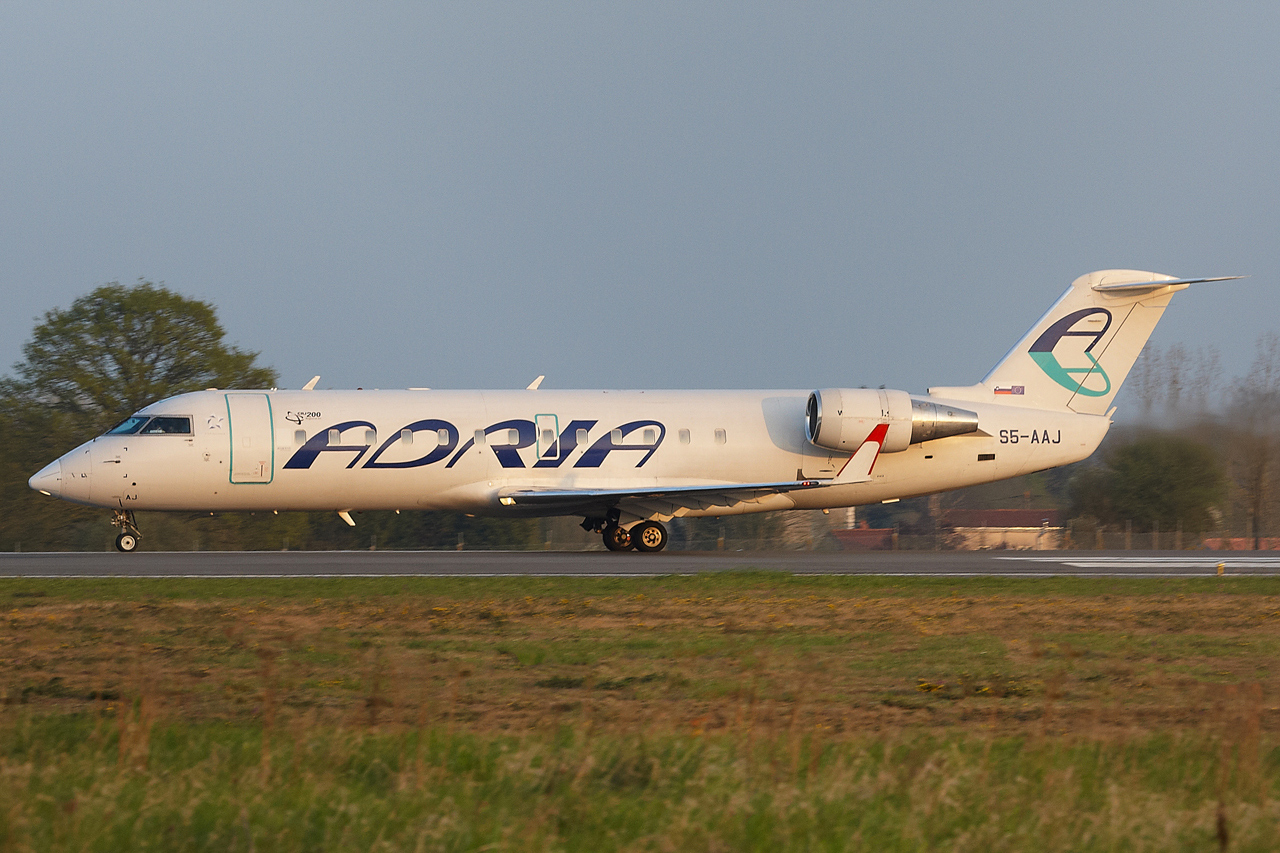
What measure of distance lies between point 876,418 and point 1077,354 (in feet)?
18.4

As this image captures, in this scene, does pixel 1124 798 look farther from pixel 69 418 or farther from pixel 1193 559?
pixel 69 418

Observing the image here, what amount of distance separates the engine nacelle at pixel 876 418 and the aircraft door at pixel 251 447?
11090 millimetres

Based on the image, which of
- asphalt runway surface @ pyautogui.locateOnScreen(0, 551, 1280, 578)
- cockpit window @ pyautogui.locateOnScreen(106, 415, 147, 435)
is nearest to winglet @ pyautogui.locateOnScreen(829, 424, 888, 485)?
asphalt runway surface @ pyautogui.locateOnScreen(0, 551, 1280, 578)

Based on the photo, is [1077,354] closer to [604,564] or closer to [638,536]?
[638,536]

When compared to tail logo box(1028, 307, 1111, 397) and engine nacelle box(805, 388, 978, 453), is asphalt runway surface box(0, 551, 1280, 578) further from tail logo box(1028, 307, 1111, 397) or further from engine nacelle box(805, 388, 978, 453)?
tail logo box(1028, 307, 1111, 397)

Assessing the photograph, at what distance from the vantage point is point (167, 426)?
2414cm

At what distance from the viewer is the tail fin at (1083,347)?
89.9ft

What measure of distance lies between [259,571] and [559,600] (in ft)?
23.2

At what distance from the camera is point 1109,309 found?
90.6 feet

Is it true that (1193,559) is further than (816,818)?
Yes

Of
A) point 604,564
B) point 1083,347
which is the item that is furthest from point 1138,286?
point 604,564

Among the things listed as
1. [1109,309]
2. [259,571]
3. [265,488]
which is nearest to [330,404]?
[265,488]

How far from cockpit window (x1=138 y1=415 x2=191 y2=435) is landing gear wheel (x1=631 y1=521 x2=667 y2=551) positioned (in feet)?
30.1

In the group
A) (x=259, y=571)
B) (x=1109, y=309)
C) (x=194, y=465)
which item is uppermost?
(x=1109, y=309)
